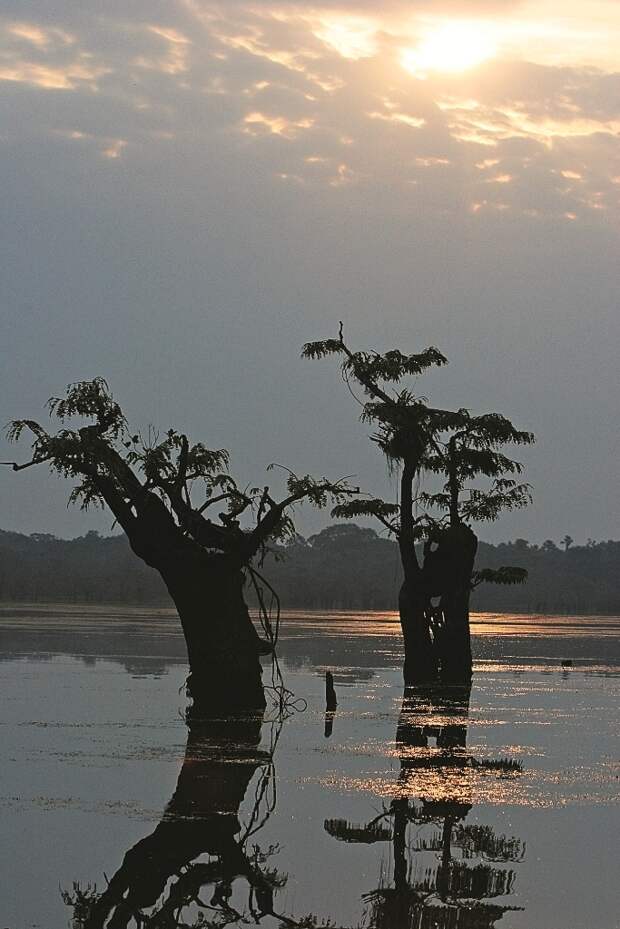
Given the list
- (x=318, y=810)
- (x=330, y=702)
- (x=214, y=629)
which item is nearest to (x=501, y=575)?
(x=330, y=702)

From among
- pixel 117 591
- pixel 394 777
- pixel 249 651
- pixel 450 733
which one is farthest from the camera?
pixel 117 591

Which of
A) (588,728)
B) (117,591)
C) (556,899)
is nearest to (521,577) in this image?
(588,728)

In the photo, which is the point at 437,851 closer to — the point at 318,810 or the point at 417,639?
the point at 318,810

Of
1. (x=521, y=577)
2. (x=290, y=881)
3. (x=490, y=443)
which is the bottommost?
(x=290, y=881)

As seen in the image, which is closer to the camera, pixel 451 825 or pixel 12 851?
pixel 12 851

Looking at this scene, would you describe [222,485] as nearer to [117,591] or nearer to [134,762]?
[134,762]

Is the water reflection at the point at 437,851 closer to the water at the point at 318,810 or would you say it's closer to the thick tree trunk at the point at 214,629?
the water at the point at 318,810

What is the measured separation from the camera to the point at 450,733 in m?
31.9

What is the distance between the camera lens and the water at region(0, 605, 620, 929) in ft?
51.9

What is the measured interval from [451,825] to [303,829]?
2039 millimetres

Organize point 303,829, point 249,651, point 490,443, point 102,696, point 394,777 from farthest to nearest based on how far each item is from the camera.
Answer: point 490,443, point 102,696, point 249,651, point 394,777, point 303,829

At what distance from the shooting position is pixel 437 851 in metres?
18.6

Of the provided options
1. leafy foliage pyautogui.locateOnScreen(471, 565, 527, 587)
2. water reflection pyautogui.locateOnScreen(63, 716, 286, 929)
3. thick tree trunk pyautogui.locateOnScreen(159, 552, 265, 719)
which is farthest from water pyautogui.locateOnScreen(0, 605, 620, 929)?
leafy foliage pyautogui.locateOnScreen(471, 565, 527, 587)

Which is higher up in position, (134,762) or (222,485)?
(222,485)
